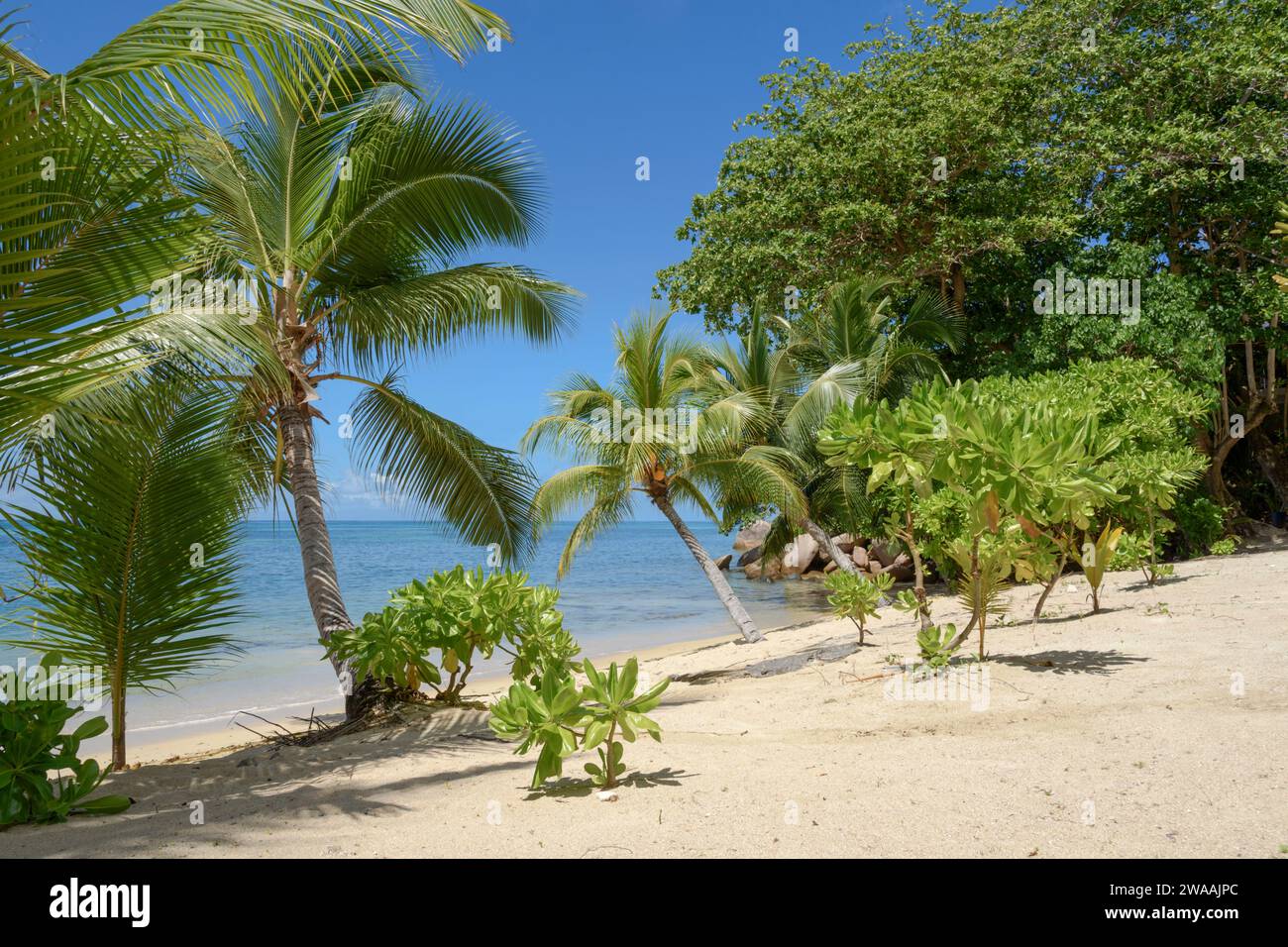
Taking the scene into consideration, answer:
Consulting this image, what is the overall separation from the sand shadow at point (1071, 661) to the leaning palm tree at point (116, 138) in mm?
4807

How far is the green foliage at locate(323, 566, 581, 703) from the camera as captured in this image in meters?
6.09

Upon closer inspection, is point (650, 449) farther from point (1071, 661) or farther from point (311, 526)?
point (1071, 661)

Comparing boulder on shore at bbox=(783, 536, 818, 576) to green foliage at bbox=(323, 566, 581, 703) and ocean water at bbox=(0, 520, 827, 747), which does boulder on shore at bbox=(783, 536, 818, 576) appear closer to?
ocean water at bbox=(0, 520, 827, 747)

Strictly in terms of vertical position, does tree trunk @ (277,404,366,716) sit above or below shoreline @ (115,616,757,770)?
above

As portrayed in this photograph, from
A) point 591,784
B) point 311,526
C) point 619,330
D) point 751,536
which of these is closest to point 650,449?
point 619,330

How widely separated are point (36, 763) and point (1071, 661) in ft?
19.0

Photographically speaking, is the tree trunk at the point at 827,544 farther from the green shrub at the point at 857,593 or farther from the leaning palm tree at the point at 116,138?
the leaning palm tree at the point at 116,138

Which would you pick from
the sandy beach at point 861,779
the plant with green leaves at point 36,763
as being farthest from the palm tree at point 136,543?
the plant with green leaves at point 36,763

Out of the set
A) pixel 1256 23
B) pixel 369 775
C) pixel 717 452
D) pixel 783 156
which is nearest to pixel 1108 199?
pixel 1256 23

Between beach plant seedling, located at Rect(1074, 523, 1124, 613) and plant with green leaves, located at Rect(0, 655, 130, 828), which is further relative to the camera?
beach plant seedling, located at Rect(1074, 523, 1124, 613)

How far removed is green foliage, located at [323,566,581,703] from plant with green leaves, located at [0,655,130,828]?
2332 millimetres

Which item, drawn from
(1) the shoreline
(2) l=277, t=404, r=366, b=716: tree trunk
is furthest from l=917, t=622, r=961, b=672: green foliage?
(2) l=277, t=404, r=366, b=716: tree trunk

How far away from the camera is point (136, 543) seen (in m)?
5.27
